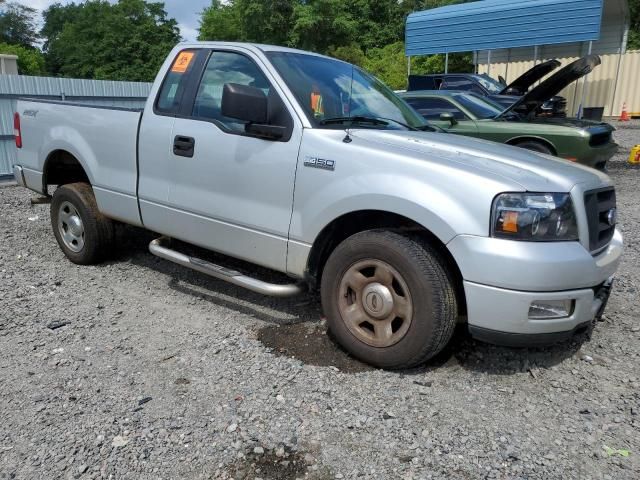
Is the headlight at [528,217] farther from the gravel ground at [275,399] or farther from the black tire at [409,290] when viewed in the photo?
the gravel ground at [275,399]

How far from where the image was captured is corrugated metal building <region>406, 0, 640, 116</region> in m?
18.7

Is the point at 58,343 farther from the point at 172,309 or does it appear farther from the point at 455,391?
the point at 455,391

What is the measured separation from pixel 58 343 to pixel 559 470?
10.2 feet

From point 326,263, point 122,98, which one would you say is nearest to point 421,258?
point 326,263

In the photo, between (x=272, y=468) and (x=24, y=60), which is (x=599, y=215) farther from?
(x=24, y=60)

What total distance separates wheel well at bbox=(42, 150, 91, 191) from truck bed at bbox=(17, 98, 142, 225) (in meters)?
0.04

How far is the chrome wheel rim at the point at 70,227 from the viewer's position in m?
5.14

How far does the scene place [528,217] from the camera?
2.79 metres

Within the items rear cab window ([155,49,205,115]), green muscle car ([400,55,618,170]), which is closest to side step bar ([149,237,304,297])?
rear cab window ([155,49,205,115])

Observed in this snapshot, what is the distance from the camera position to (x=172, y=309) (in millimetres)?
4316

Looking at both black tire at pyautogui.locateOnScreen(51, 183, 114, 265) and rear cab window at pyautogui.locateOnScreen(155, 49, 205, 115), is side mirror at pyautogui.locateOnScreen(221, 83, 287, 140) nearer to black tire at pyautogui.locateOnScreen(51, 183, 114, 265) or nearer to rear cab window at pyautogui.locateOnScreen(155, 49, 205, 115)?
rear cab window at pyautogui.locateOnScreen(155, 49, 205, 115)

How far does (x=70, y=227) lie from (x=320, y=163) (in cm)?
305

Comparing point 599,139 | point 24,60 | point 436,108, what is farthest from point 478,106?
point 24,60

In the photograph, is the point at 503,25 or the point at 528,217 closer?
the point at 528,217
